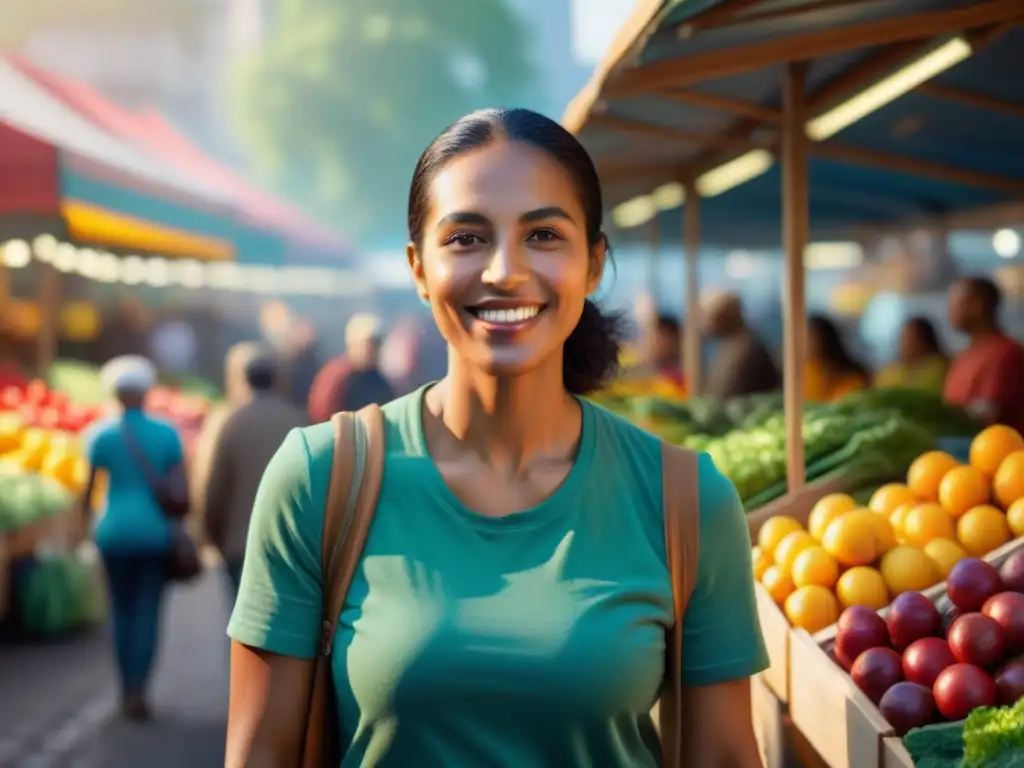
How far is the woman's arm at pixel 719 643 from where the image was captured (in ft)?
6.59

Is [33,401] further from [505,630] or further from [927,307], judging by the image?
[927,307]

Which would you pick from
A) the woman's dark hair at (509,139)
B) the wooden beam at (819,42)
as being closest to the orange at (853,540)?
the wooden beam at (819,42)

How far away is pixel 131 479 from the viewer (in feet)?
22.9

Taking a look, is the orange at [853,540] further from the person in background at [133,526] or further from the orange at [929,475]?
the person in background at [133,526]

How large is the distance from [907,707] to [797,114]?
2658mm

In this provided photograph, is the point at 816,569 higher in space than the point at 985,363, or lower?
lower

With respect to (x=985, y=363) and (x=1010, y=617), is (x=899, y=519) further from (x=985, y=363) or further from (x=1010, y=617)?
(x=985, y=363)

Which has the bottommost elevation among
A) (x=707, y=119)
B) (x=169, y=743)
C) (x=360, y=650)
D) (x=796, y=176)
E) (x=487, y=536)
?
(x=169, y=743)

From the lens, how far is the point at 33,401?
12008 mm

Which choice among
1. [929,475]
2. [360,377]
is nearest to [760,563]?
[929,475]

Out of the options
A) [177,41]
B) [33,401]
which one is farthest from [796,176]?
[177,41]

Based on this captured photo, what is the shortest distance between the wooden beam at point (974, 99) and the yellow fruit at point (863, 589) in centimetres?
275

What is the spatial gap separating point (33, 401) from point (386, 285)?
86.7 feet

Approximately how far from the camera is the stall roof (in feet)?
12.9
